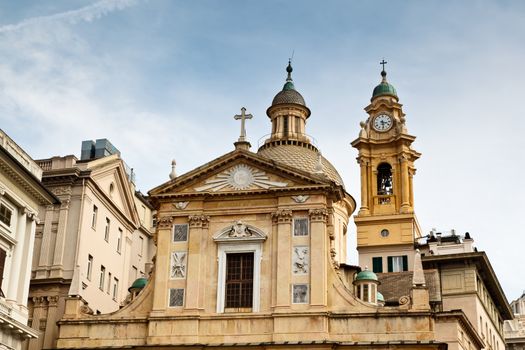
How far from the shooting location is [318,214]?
1592 inches

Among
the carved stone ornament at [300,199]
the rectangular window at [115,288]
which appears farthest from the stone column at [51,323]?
the carved stone ornament at [300,199]

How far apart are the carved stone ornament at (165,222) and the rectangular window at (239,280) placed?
10.9ft

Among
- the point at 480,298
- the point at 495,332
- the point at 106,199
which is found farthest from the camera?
the point at 495,332

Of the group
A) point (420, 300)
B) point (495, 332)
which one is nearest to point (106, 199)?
point (420, 300)

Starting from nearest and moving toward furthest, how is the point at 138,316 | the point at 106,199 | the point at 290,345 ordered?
the point at 290,345, the point at 138,316, the point at 106,199

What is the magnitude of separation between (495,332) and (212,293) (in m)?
32.1

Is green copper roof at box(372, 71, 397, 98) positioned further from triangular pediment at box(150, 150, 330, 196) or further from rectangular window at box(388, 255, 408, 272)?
triangular pediment at box(150, 150, 330, 196)

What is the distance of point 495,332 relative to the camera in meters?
64.8

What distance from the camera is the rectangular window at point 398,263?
209 feet

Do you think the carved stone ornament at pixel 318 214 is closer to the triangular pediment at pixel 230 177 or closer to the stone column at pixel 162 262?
the triangular pediment at pixel 230 177

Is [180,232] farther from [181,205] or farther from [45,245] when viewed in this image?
[45,245]

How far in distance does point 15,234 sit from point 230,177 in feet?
35.4

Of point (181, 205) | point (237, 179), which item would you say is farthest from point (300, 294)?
point (181, 205)

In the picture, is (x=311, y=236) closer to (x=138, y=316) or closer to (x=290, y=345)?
(x=290, y=345)
